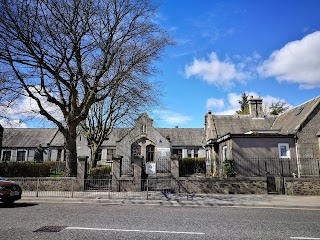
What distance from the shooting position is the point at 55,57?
15.6m

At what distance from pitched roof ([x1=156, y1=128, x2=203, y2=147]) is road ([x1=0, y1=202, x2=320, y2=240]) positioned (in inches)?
1226

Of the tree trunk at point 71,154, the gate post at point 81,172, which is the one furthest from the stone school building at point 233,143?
the tree trunk at point 71,154

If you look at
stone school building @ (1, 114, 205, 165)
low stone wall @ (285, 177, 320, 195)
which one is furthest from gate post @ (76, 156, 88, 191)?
stone school building @ (1, 114, 205, 165)

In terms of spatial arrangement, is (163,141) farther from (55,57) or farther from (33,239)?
(33,239)

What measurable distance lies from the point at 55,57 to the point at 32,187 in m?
8.77

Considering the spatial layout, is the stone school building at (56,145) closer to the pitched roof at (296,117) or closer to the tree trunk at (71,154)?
the pitched roof at (296,117)

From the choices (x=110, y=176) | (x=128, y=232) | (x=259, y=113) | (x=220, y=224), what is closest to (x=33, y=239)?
(x=128, y=232)

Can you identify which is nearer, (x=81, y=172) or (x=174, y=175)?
(x=174, y=175)

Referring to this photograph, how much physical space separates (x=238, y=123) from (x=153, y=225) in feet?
67.5

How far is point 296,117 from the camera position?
2164cm

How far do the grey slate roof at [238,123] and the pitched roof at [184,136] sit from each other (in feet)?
49.1

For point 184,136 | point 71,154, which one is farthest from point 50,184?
point 184,136

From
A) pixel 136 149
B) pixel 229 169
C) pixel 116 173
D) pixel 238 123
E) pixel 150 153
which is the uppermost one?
pixel 238 123

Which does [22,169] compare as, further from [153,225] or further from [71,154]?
[153,225]
